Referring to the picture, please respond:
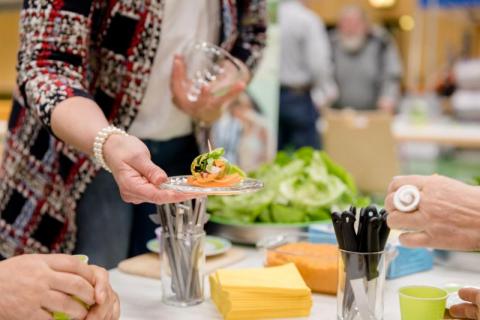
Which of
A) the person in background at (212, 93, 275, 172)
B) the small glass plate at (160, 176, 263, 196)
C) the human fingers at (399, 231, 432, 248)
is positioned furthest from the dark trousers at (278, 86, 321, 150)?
the human fingers at (399, 231, 432, 248)

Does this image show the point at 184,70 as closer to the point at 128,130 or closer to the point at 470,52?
the point at 128,130

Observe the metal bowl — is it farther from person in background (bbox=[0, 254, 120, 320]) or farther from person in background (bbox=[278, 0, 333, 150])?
person in background (bbox=[278, 0, 333, 150])

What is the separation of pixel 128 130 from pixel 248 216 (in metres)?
0.41

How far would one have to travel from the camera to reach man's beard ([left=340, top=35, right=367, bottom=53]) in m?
6.84

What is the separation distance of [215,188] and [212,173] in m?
0.09

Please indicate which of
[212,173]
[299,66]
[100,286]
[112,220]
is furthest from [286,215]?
[299,66]

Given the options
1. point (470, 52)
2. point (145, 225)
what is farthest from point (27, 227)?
point (470, 52)

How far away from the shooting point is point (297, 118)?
5184mm

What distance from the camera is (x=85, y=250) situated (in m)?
1.77

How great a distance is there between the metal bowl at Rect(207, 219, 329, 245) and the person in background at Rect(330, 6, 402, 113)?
4.84 m

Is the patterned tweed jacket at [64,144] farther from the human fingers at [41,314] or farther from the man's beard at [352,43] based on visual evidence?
the man's beard at [352,43]

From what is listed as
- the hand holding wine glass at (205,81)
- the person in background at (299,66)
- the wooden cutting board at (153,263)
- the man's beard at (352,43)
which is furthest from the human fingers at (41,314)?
the man's beard at (352,43)

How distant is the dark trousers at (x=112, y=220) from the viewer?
175 cm

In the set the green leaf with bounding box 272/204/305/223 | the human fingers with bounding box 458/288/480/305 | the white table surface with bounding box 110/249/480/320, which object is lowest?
the white table surface with bounding box 110/249/480/320
